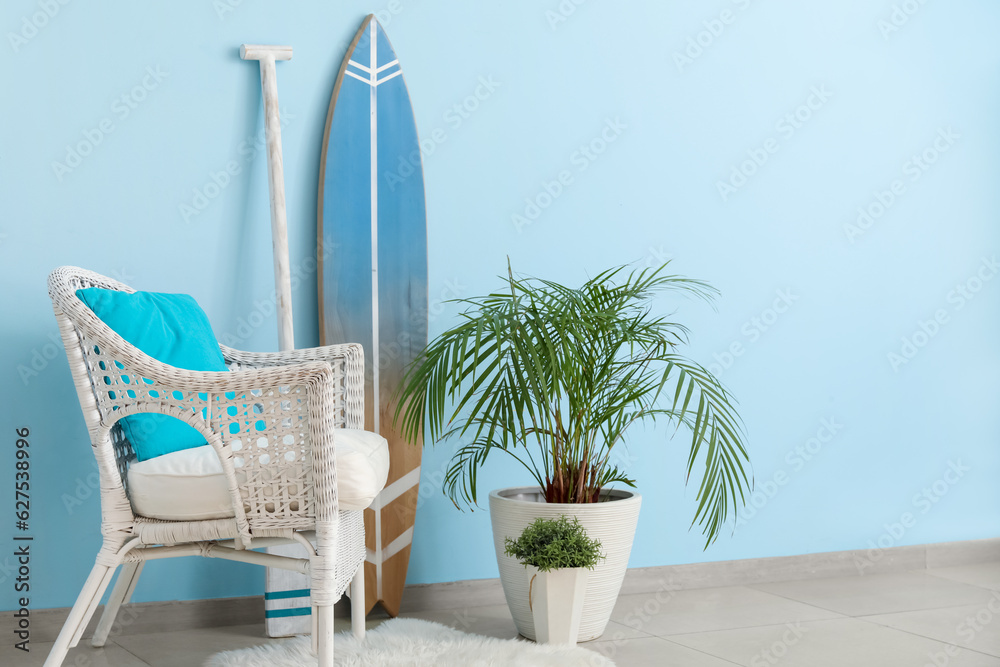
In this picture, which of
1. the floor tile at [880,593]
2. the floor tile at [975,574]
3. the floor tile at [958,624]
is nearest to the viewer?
the floor tile at [958,624]

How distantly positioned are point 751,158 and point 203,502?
191cm

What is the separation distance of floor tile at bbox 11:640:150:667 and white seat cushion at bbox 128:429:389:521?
0.52 m

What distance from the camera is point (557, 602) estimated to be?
1923mm

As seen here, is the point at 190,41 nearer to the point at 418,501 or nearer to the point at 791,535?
the point at 418,501

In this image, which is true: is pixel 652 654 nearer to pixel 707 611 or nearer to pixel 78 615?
pixel 707 611

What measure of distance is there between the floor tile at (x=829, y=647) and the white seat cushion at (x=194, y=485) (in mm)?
953

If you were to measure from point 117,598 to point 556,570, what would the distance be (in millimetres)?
994

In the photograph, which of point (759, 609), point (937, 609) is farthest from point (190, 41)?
point (937, 609)

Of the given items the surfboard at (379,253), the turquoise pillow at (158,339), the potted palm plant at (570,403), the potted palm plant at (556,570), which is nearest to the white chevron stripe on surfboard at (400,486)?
the surfboard at (379,253)

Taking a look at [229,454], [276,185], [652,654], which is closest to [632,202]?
[276,185]

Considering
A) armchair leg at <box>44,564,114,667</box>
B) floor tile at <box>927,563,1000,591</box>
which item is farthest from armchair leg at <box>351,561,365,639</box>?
floor tile at <box>927,563,1000,591</box>

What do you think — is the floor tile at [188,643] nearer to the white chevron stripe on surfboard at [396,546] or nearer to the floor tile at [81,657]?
the floor tile at [81,657]

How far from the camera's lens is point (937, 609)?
7.66 ft

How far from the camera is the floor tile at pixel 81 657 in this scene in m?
1.86
